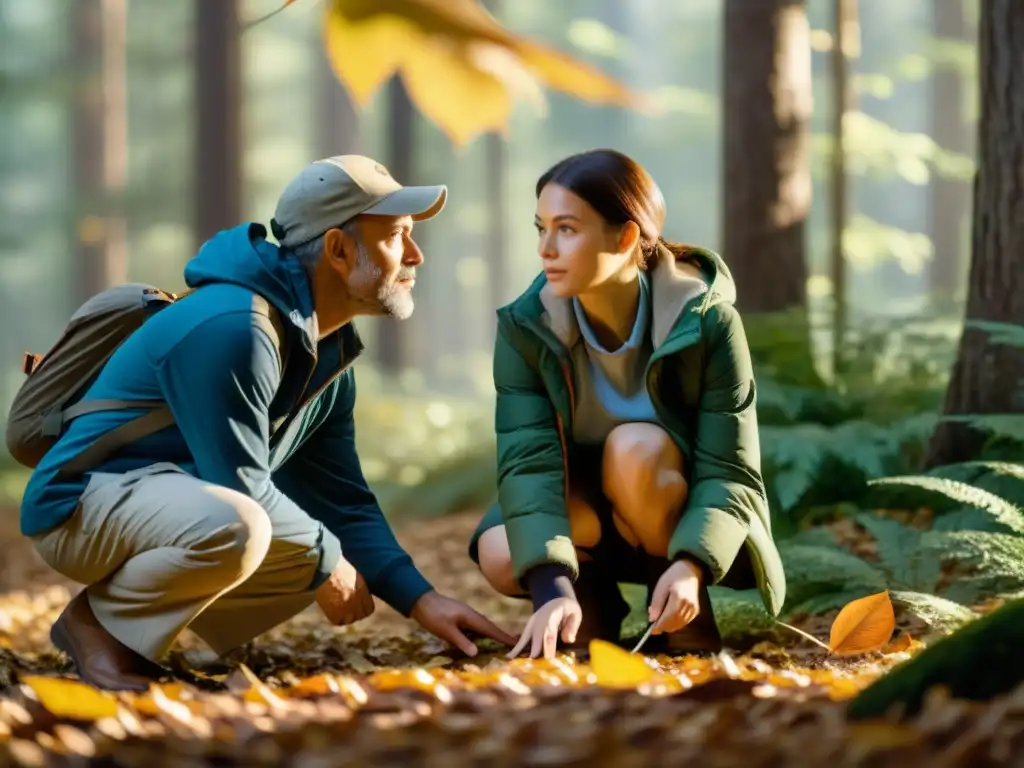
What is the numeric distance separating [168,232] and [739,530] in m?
25.0

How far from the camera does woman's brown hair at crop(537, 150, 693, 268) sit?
10.8 feet

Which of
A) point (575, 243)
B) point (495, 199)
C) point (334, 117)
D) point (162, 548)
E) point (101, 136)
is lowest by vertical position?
point (162, 548)

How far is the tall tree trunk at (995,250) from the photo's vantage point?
4832 mm

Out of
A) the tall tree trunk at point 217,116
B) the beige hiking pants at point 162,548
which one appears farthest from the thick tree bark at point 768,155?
the tall tree trunk at point 217,116

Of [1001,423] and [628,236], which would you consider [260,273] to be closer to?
[628,236]

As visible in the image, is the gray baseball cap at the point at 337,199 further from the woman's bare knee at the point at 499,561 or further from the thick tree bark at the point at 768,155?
the thick tree bark at the point at 768,155

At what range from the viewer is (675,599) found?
313 centimetres

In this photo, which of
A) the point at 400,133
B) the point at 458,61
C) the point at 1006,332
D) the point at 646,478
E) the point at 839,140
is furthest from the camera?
the point at 400,133

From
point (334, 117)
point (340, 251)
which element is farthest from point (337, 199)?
point (334, 117)

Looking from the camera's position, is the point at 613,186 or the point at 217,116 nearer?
the point at 613,186

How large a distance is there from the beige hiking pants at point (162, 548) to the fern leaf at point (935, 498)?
1856 millimetres

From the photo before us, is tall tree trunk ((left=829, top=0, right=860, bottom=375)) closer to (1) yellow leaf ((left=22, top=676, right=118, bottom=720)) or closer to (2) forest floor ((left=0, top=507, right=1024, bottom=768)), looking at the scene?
(2) forest floor ((left=0, top=507, right=1024, bottom=768))

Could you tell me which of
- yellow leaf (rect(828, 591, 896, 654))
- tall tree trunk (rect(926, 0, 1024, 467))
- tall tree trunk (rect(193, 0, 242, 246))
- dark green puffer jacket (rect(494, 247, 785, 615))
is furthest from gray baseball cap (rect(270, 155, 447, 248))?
tall tree trunk (rect(193, 0, 242, 246))

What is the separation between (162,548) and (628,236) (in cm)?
146
